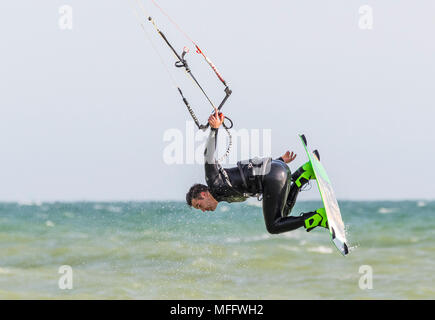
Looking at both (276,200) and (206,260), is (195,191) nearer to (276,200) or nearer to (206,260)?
(276,200)

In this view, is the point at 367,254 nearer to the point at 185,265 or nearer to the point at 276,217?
the point at 185,265

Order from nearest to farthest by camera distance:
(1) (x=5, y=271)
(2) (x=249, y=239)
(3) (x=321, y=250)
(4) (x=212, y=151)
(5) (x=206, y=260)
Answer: (4) (x=212, y=151) < (1) (x=5, y=271) < (5) (x=206, y=260) < (3) (x=321, y=250) < (2) (x=249, y=239)

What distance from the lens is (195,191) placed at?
313 inches

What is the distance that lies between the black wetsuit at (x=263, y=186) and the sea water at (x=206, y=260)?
8.72ft

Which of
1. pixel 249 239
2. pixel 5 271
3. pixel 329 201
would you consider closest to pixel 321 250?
pixel 249 239

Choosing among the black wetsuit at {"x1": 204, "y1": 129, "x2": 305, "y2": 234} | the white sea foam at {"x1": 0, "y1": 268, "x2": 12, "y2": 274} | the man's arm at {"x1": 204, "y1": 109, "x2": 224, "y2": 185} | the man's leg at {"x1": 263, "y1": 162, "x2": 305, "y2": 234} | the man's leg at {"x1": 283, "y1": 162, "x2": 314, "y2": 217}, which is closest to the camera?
the man's arm at {"x1": 204, "y1": 109, "x2": 224, "y2": 185}

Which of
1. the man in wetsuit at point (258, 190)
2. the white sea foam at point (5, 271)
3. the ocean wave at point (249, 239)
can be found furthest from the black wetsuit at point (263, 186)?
the ocean wave at point (249, 239)

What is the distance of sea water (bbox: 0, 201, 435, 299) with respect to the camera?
13742mm

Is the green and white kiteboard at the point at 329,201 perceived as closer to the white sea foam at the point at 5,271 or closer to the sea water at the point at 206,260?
the sea water at the point at 206,260

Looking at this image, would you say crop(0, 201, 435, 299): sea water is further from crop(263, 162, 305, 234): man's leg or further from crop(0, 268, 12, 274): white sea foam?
crop(263, 162, 305, 234): man's leg

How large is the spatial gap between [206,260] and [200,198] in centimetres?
848

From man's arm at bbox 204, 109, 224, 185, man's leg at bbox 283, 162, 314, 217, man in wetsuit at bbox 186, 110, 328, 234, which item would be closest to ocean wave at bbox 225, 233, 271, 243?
man's leg at bbox 283, 162, 314, 217

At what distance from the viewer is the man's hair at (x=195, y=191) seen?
7914 mm
